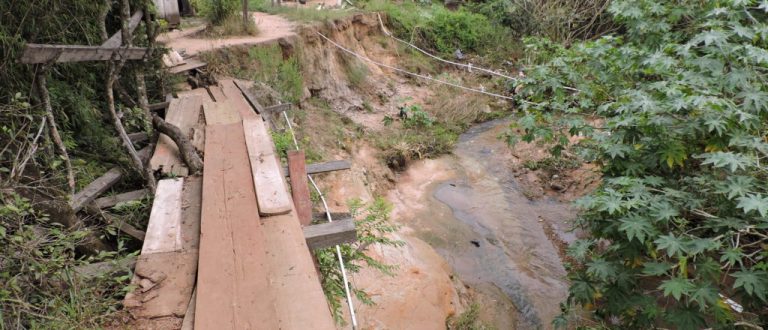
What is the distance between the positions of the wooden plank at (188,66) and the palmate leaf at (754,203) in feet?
19.6

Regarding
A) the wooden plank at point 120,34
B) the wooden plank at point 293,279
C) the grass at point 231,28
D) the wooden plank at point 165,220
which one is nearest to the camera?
the wooden plank at point 293,279

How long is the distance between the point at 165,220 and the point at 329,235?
3.24 ft

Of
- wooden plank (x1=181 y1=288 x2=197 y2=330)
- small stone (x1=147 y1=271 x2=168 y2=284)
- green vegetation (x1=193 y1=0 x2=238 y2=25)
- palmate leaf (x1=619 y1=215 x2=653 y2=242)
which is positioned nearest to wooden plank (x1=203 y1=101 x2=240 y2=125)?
small stone (x1=147 y1=271 x2=168 y2=284)

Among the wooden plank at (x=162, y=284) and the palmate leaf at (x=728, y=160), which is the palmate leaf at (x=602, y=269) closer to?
the palmate leaf at (x=728, y=160)

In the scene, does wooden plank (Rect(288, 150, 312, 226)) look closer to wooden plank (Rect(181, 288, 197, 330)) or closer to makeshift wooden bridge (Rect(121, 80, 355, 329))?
makeshift wooden bridge (Rect(121, 80, 355, 329))

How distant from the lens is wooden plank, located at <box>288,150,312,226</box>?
289cm

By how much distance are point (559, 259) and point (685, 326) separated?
3.80 m

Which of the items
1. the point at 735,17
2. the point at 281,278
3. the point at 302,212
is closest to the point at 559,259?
the point at 735,17

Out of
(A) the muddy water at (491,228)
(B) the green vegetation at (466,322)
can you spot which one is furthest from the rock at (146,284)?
(A) the muddy water at (491,228)

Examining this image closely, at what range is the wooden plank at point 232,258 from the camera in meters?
1.86

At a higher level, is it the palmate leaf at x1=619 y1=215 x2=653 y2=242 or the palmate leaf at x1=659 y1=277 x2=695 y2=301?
the palmate leaf at x1=619 y1=215 x2=653 y2=242

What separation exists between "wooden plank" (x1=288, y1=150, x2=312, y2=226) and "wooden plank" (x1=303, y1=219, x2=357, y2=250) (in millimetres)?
412

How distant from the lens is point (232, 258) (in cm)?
219

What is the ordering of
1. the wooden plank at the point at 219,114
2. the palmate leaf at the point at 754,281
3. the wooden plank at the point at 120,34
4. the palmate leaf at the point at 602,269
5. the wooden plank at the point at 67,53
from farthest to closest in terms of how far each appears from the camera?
the wooden plank at the point at 219,114
the wooden plank at the point at 120,34
the palmate leaf at the point at 602,269
the wooden plank at the point at 67,53
the palmate leaf at the point at 754,281
